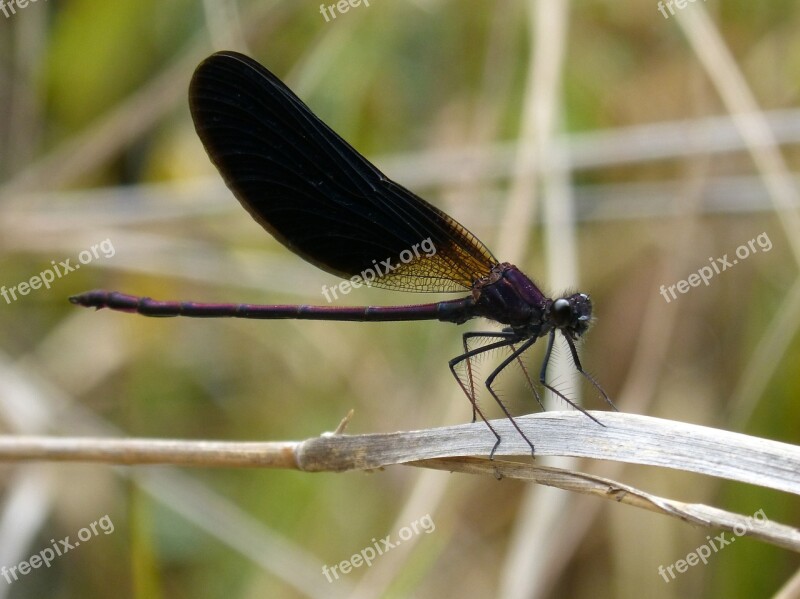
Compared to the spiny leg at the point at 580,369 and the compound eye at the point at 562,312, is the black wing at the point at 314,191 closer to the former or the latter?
the compound eye at the point at 562,312

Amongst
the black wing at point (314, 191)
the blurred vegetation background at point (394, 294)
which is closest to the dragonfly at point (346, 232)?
the black wing at point (314, 191)

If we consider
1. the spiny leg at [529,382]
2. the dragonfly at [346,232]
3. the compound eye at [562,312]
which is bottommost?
the spiny leg at [529,382]

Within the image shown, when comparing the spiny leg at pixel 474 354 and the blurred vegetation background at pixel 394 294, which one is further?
the blurred vegetation background at pixel 394 294

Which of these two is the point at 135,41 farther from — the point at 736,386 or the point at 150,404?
the point at 736,386

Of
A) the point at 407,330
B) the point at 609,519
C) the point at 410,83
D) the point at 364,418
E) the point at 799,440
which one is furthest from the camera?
the point at 410,83

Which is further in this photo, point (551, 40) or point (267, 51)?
point (267, 51)

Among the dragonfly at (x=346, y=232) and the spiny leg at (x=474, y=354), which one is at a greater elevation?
the dragonfly at (x=346, y=232)

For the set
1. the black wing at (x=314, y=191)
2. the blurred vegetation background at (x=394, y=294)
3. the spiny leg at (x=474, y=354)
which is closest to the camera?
the spiny leg at (x=474, y=354)

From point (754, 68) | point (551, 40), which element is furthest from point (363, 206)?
point (754, 68)

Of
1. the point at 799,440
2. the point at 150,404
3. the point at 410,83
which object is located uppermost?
the point at 410,83
